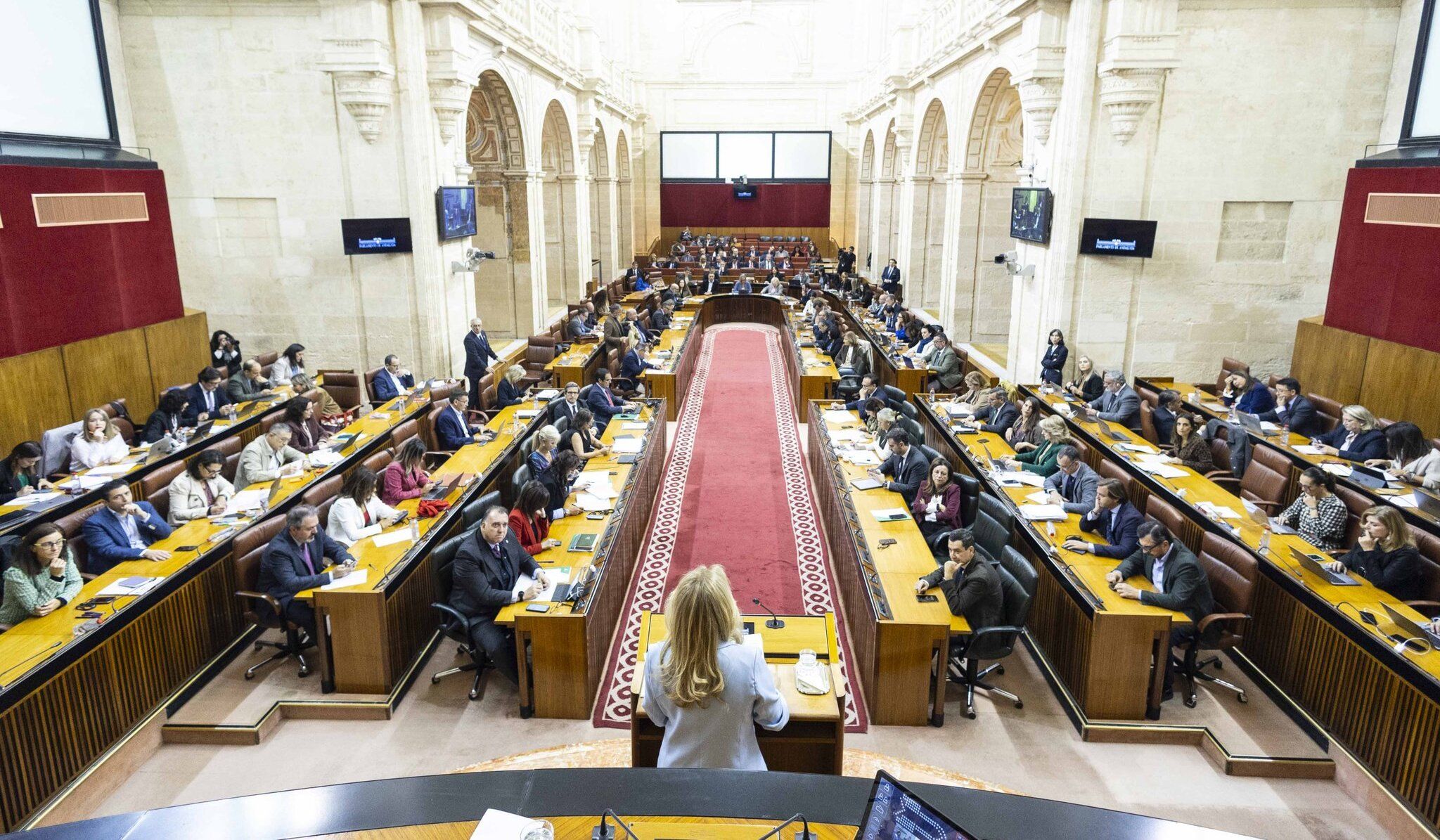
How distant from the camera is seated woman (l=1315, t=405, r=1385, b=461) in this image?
7.82 metres

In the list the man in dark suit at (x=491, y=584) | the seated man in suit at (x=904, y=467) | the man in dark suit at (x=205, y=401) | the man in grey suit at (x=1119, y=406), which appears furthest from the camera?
the man in grey suit at (x=1119, y=406)

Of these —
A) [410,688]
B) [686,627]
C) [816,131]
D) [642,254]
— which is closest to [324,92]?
[410,688]

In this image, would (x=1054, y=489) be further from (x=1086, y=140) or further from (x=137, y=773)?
(x=137, y=773)

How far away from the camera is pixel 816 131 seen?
2870 cm

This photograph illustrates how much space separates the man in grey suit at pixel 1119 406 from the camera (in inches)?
365

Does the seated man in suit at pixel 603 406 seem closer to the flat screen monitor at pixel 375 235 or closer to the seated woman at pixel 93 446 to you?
the flat screen monitor at pixel 375 235

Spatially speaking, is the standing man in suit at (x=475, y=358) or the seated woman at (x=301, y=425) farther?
the standing man in suit at (x=475, y=358)

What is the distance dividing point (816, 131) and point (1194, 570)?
83.7 feet

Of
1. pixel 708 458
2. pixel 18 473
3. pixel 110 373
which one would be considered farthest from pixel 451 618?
pixel 110 373

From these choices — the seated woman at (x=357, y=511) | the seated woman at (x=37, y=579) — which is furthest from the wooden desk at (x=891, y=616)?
the seated woman at (x=37, y=579)

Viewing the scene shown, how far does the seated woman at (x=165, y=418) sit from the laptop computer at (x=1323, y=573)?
9284 mm

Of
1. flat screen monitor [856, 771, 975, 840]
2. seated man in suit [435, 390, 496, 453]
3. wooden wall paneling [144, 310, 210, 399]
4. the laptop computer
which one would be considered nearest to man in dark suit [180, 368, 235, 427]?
wooden wall paneling [144, 310, 210, 399]

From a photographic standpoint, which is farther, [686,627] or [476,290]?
[476,290]

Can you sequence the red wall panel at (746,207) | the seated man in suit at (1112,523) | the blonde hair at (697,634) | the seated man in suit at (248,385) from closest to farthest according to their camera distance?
the blonde hair at (697,634) < the seated man in suit at (1112,523) < the seated man in suit at (248,385) < the red wall panel at (746,207)
